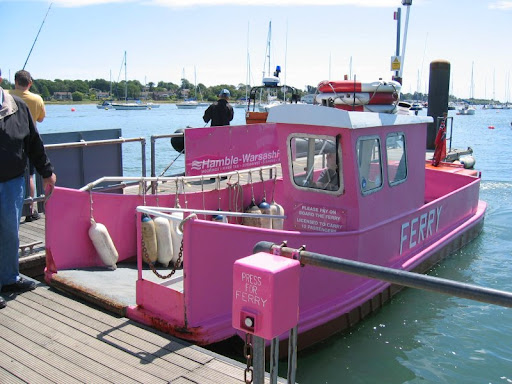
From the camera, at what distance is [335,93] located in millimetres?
6949

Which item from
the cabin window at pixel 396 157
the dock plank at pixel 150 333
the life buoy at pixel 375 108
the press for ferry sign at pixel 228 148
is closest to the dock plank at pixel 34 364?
the dock plank at pixel 150 333

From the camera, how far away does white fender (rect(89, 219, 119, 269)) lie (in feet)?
19.5

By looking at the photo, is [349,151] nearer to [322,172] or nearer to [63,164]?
[322,172]

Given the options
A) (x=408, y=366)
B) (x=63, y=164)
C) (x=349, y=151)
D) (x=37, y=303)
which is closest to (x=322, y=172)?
(x=349, y=151)

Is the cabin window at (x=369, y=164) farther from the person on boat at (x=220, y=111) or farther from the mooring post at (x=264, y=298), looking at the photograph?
the person on boat at (x=220, y=111)

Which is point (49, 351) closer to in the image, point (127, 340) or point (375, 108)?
point (127, 340)

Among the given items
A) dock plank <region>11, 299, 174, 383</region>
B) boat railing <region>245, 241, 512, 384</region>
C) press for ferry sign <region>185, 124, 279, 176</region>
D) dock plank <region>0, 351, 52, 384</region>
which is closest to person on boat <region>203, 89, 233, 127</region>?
press for ferry sign <region>185, 124, 279, 176</region>

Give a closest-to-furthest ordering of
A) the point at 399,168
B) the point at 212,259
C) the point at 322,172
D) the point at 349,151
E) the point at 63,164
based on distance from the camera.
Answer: the point at 212,259, the point at 349,151, the point at 322,172, the point at 399,168, the point at 63,164

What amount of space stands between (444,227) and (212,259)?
202 inches

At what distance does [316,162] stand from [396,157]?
48.9 inches

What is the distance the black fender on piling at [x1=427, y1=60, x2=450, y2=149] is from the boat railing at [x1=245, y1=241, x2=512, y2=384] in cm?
1822

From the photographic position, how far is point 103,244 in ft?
19.7

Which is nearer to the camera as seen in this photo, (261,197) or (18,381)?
(18,381)

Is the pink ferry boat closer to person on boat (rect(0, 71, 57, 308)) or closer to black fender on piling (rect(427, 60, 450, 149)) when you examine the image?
person on boat (rect(0, 71, 57, 308))
